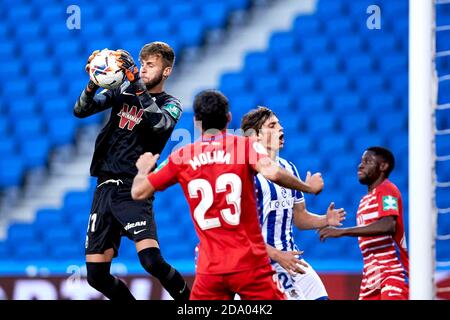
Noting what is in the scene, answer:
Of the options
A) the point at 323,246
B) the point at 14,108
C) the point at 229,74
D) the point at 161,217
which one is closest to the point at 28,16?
the point at 14,108

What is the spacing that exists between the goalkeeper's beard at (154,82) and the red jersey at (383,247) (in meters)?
1.60

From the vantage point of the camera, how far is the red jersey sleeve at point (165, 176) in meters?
4.45

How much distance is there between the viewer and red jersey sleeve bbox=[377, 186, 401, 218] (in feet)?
18.5

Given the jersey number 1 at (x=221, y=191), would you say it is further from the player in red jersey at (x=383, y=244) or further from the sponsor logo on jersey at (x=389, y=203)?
the sponsor logo on jersey at (x=389, y=203)

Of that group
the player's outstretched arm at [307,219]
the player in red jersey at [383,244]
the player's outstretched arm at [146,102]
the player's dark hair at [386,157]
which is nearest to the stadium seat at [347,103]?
the player's dark hair at [386,157]

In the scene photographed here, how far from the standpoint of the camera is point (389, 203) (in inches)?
224

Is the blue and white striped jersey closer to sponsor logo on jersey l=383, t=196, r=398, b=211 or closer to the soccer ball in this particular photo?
sponsor logo on jersey l=383, t=196, r=398, b=211

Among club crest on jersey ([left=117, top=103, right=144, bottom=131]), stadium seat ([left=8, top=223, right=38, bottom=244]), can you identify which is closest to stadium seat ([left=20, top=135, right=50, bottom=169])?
stadium seat ([left=8, top=223, right=38, bottom=244])

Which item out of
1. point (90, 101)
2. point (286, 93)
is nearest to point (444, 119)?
point (286, 93)

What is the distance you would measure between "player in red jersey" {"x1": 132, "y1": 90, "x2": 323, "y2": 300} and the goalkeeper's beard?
1.26 meters

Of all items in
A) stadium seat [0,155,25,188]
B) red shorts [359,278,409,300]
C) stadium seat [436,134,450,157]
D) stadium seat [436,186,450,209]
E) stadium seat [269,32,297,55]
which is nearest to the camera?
red shorts [359,278,409,300]

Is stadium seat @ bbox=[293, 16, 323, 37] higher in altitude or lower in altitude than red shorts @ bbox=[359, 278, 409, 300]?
higher

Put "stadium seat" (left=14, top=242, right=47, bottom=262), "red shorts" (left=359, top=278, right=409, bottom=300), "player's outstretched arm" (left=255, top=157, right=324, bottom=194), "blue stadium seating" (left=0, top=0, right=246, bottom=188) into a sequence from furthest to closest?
1. "blue stadium seating" (left=0, top=0, right=246, bottom=188)
2. "stadium seat" (left=14, top=242, right=47, bottom=262)
3. "red shorts" (left=359, top=278, right=409, bottom=300)
4. "player's outstretched arm" (left=255, top=157, right=324, bottom=194)

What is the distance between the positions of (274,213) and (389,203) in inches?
30.4
